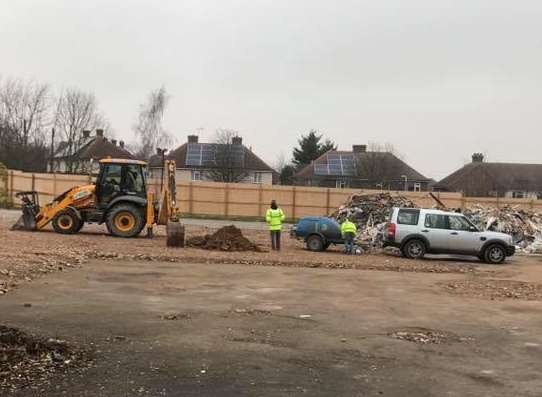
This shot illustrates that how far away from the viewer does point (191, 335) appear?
30.3ft

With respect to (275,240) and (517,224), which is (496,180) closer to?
(517,224)

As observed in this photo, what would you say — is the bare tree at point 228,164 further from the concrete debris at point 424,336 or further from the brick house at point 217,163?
the concrete debris at point 424,336

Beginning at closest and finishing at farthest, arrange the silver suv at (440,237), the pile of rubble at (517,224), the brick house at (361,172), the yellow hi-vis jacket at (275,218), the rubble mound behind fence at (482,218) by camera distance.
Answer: the yellow hi-vis jacket at (275,218)
the silver suv at (440,237)
the rubble mound behind fence at (482,218)
the pile of rubble at (517,224)
the brick house at (361,172)

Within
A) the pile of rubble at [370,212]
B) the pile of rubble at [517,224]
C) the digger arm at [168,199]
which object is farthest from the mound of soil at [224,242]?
the pile of rubble at [517,224]

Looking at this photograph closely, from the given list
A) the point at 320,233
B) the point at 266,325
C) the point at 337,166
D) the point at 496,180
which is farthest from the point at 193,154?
→ the point at 266,325

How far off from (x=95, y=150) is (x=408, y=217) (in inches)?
2467

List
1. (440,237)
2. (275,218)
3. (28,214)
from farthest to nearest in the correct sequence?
(28,214) → (440,237) → (275,218)

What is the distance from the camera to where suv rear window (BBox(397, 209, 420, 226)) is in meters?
24.4

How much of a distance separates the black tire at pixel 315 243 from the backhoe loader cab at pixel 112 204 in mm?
5660

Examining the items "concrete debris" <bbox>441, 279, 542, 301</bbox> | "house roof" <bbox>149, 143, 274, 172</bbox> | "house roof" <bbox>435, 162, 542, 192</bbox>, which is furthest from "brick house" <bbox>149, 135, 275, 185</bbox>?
"concrete debris" <bbox>441, 279, 542, 301</bbox>

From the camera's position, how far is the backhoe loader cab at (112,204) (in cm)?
2528

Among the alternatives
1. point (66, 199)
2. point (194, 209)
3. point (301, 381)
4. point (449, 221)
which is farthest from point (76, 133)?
point (301, 381)

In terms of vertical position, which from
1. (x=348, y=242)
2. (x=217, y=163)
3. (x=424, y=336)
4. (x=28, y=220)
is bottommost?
(x=424, y=336)

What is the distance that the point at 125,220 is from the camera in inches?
1000
